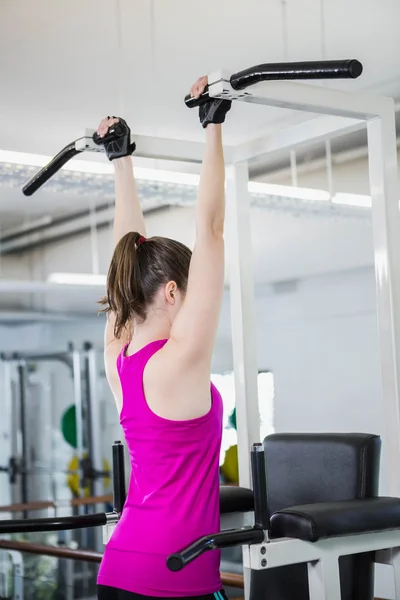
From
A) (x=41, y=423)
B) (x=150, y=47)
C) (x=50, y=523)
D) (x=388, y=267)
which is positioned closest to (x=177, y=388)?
(x=50, y=523)

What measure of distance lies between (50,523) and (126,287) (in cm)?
69

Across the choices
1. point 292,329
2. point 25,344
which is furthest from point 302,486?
point 25,344

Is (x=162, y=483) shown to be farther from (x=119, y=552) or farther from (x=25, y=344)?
(x=25, y=344)

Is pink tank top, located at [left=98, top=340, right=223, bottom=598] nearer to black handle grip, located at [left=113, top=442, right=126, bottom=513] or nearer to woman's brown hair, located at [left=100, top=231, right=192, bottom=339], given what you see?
woman's brown hair, located at [left=100, top=231, right=192, bottom=339]

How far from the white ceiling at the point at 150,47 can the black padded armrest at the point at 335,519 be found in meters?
2.43

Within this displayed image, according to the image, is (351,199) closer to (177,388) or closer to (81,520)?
(81,520)

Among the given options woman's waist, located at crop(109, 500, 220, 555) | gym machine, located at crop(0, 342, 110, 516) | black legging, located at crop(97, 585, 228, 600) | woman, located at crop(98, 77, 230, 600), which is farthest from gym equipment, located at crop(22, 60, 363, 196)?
gym machine, located at crop(0, 342, 110, 516)

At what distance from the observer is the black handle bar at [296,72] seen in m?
1.75

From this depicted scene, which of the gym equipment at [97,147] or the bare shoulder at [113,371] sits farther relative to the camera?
the gym equipment at [97,147]

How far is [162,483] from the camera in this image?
1.67 meters

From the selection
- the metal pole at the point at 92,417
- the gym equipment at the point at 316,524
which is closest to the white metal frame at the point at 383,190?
the gym equipment at the point at 316,524

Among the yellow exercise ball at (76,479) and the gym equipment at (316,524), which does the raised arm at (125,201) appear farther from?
the yellow exercise ball at (76,479)

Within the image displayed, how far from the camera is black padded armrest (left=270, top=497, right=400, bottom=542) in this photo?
1.90 meters

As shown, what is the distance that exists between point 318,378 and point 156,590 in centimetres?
684
